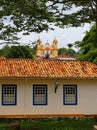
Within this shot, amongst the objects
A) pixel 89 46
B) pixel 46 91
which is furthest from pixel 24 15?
pixel 89 46

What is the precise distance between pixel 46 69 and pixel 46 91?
1.73 metres

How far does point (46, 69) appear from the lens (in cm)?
3133

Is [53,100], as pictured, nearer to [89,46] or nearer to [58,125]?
[58,125]

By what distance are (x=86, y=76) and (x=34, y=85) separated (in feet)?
12.4

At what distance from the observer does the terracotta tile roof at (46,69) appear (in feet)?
98.7

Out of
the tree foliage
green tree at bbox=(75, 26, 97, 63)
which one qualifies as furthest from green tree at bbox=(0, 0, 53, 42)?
Result: green tree at bbox=(75, 26, 97, 63)

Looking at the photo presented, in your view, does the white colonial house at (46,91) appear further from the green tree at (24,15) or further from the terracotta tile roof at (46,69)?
the green tree at (24,15)

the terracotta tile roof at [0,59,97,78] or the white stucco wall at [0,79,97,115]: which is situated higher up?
the terracotta tile roof at [0,59,97,78]

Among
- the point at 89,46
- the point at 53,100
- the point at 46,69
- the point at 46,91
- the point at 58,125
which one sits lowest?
the point at 58,125

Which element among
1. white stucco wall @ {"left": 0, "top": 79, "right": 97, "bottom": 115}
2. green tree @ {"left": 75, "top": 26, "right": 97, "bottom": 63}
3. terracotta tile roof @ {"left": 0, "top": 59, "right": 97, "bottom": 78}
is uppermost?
green tree @ {"left": 75, "top": 26, "right": 97, "bottom": 63}

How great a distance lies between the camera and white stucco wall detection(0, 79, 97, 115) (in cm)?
2998

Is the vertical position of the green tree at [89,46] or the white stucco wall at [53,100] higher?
the green tree at [89,46]

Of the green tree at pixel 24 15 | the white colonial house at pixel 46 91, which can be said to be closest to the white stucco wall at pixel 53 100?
the white colonial house at pixel 46 91

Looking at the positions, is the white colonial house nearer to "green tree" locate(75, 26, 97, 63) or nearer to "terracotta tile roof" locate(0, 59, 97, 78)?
"terracotta tile roof" locate(0, 59, 97, 78)
